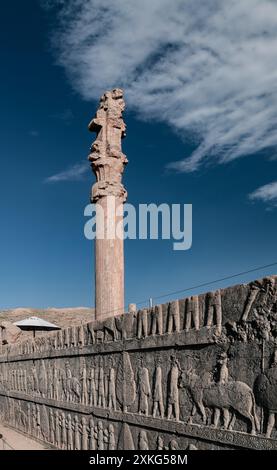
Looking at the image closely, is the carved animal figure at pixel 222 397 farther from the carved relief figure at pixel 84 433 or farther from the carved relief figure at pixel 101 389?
the carved relief figure at pixel 84 433

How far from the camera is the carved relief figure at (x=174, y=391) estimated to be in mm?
6696

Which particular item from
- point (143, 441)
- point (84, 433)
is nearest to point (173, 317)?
point (143, 441)

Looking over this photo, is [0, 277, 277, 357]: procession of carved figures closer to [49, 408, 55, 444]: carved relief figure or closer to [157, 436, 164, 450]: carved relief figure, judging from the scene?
[157, 436, 164, 450]: carved relief figure

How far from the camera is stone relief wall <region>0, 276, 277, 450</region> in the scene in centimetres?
532

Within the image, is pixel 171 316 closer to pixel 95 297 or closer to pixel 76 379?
pixel 76 379

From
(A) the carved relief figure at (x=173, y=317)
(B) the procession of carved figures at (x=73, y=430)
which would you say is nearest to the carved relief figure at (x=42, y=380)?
(B) the procession of carved figures at (x=73, y=430)

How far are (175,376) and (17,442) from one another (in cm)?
753

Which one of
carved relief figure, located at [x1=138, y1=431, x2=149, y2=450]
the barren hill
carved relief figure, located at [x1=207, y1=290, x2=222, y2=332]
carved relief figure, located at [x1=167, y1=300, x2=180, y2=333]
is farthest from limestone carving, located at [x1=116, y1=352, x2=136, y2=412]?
the barren hill

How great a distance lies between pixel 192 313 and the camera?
643 centimetres

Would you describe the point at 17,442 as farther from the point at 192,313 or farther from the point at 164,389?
the point at 192,313

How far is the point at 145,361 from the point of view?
297 inches

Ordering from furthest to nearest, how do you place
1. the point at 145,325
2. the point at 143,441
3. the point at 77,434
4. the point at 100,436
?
1. the point at 77,434
2. the point at 100,436
3. the point at 145,325
4. the point at 143,441

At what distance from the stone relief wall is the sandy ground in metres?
0.64

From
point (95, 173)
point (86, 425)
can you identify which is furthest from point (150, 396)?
point (95, 173)
